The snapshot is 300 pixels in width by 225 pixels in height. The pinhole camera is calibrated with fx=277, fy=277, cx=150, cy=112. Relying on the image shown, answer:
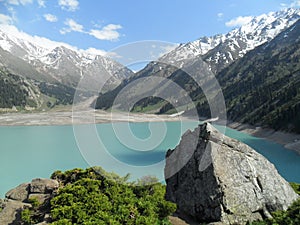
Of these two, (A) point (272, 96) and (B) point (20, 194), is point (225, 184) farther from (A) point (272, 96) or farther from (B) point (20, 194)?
(A) point (272, 96)

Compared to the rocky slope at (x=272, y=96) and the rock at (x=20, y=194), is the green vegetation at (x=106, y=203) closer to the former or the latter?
the rock at (x=20, y=194)

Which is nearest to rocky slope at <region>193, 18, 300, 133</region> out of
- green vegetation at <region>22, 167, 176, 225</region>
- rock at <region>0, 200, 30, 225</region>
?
green vegetation at <region>22, 167, 176, 225</region>

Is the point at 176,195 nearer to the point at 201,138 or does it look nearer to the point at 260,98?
the point at 201,138

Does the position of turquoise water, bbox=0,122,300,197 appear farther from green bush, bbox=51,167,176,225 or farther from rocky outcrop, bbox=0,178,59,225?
green bush, bbox=51,167,176,225

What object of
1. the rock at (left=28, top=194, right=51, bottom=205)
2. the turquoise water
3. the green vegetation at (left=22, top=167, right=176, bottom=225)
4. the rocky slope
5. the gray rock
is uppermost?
the rocky slope

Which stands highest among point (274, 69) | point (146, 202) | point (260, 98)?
point (274, 69)

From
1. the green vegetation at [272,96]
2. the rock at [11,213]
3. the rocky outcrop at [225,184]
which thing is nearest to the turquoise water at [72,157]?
the green vegetation at [272,96]

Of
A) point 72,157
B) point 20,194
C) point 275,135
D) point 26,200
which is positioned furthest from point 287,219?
point 275,135

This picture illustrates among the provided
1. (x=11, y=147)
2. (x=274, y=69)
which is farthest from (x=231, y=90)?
(x=11, y=147)
